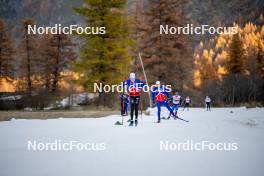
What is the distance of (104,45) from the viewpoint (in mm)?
25641

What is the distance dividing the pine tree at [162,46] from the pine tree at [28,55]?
15508mm

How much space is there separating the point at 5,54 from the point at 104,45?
68.4 feet

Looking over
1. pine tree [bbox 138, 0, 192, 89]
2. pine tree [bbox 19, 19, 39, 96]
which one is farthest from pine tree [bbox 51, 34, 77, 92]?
pine tree [bbox 138, 0, 192, 89]

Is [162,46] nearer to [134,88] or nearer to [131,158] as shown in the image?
[134,88]

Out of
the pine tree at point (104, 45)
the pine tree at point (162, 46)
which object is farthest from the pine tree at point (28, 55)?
the pine tree at point (162, 46)

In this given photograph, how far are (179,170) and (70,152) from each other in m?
2.53

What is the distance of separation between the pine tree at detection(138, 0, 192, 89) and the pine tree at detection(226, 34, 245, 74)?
21.3m

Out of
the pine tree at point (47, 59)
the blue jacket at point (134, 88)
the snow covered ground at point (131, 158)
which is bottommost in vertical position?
the snow covered ground at point (131, 158)

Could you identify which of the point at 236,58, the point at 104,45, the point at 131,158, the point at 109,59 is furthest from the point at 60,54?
the point at 131,158

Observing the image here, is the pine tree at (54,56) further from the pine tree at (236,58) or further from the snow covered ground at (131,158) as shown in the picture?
the snow covered ground at (131,158)

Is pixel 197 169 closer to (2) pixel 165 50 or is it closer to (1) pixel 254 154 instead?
(1) pixel 254 154

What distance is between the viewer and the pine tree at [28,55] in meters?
38.8

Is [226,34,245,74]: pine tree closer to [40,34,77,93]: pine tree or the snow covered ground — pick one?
[40,34,77,93]: pine tree

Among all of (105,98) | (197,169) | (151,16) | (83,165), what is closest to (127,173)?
(83,165)
